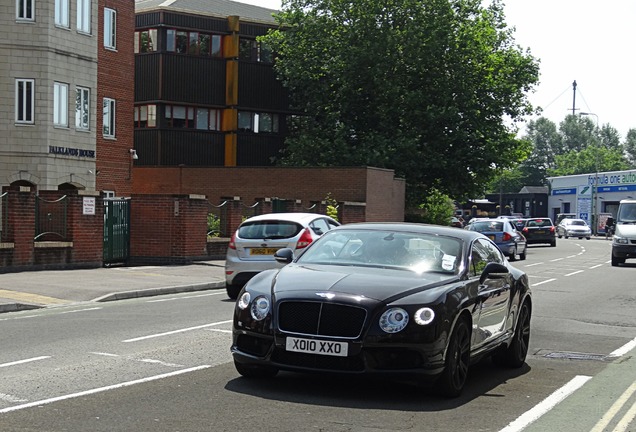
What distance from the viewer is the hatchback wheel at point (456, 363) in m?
8.33

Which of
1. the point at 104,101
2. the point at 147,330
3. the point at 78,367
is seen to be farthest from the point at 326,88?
the point at 78,367

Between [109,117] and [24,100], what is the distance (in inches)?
272

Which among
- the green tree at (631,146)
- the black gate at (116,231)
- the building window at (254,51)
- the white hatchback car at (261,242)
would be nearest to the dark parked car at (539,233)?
the building window at (254,51)

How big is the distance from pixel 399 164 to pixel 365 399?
39.2 metres

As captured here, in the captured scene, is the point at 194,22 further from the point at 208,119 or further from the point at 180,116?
the point at 208,119

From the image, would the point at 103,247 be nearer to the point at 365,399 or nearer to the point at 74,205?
the point at 74,205

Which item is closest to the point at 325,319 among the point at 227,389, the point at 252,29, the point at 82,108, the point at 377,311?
the point at 377,311

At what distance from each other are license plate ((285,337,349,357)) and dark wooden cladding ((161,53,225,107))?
139ft

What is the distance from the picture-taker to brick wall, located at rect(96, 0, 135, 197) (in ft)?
129

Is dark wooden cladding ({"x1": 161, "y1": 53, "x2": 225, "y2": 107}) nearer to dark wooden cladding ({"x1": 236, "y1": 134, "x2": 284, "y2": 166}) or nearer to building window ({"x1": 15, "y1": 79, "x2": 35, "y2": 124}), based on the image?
dark wooden cladding ({"x1": 236, "y1": 134, "x2": 284, "y2": 166})

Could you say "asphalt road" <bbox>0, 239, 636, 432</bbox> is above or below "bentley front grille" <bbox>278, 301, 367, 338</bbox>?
below

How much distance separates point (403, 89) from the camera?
48219 millimetres

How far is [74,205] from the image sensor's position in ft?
80.6

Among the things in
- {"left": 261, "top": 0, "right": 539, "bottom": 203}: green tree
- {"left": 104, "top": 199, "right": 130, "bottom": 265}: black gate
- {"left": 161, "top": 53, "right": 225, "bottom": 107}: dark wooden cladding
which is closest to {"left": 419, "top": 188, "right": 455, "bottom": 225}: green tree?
{"left": 261, "top": 0, "right": 539, "bottom": 203}: green tree
